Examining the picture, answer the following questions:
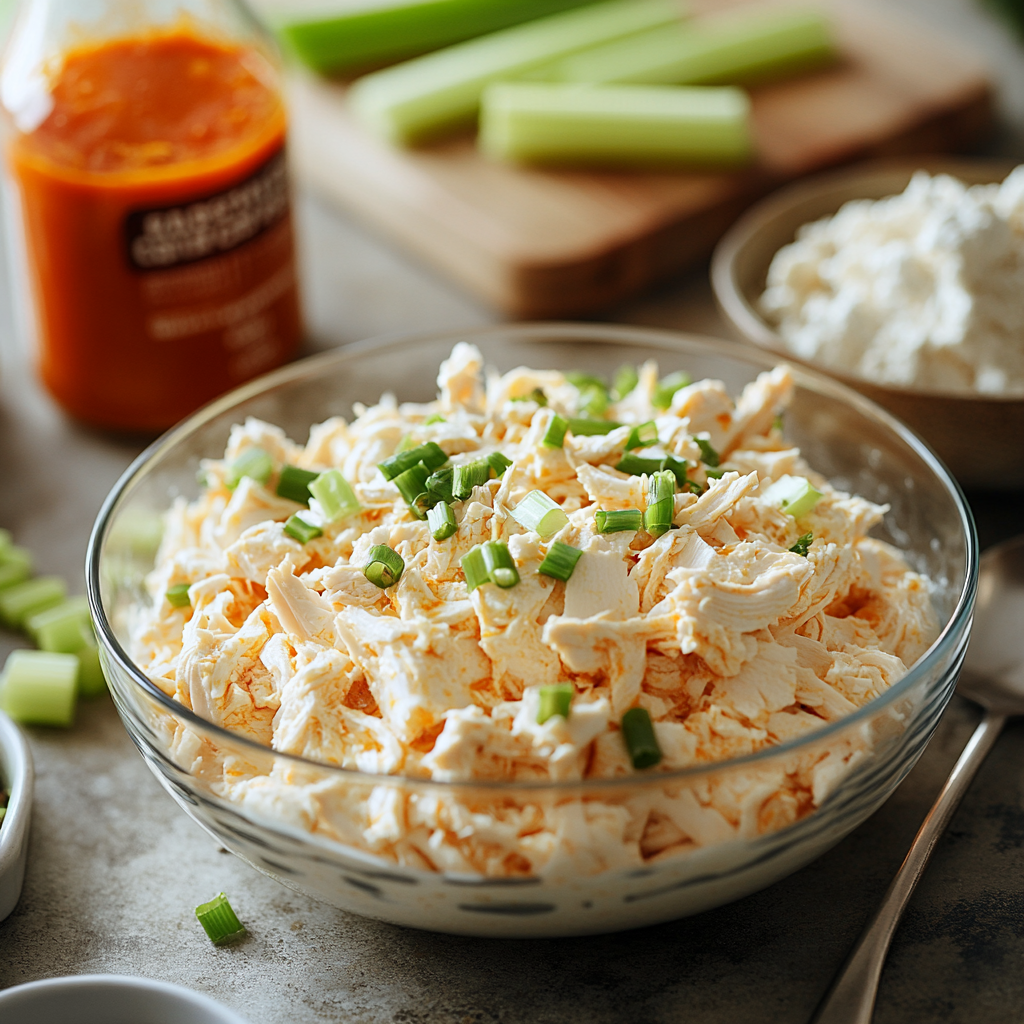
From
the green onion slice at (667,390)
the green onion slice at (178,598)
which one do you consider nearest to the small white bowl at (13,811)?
the green onion slice at (178,598)

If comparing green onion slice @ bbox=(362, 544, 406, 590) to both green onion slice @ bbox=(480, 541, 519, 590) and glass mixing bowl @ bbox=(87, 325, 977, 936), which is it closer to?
green onion slice @ bbox=(480, 541, 519, 590)

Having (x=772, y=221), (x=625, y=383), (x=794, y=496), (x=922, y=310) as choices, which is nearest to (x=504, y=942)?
(x=794, y=496)

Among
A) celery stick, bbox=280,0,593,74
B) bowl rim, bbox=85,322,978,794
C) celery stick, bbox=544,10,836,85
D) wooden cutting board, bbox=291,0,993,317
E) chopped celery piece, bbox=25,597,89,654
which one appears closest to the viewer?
bowl rim, bbox=85,322,978,794

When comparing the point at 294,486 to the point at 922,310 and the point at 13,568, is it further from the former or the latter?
the point at 922,310

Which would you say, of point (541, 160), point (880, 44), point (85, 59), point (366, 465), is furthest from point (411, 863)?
point (880, 44)

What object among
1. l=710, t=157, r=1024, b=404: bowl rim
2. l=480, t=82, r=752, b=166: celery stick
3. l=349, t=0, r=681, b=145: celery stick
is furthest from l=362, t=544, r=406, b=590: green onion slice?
l=349, t=0, r=681, b=145: celery stick
